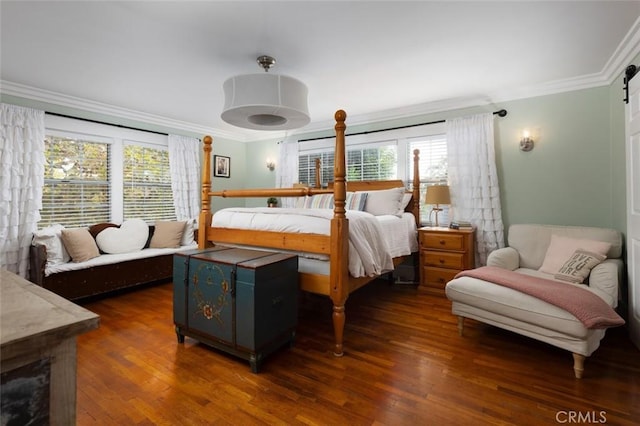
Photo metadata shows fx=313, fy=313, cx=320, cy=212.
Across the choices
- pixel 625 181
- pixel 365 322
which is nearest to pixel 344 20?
pixel 365 322

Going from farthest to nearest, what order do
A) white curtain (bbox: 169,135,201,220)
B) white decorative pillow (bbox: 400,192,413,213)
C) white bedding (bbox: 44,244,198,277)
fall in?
1. white curtain (bbox: 169,135,201,220)
2. white decorative pillow (bbox: 400,192,413,213)
3. white bedding (bbox: 44,244,198,277)

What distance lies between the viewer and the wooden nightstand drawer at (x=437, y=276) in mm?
3539

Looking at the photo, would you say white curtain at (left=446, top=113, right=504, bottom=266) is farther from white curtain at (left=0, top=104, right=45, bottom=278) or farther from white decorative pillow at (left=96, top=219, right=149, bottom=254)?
white curtain at (left=0, top=104, right=45, bottom=278)

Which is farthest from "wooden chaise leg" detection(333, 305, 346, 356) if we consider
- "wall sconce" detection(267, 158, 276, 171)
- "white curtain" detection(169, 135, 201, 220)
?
"wall sconce" detection(267, 158, 276, 171)

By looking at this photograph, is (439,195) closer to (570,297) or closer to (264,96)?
(570,297)

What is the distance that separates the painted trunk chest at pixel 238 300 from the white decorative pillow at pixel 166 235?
6.90ft

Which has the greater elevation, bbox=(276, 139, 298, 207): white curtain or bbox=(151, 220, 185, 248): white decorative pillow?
bbox=(276, 139, 298, 207): white curtain

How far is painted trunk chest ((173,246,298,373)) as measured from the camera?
1.98m

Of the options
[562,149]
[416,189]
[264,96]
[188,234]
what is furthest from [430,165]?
[188,234]

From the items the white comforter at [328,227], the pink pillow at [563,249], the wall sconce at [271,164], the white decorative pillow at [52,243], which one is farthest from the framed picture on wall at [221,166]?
the pink pillow at [563,249]

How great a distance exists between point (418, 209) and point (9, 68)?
453cm

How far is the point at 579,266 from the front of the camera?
2539mm

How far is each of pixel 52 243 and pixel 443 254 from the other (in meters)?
4.21

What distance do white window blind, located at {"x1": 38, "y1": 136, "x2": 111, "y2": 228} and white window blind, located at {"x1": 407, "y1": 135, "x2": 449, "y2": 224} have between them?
4.06m
